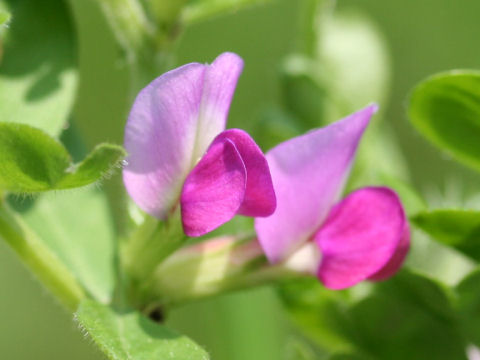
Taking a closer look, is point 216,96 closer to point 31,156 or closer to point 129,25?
point 31,156

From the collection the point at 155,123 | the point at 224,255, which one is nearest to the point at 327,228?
the point at 224,255

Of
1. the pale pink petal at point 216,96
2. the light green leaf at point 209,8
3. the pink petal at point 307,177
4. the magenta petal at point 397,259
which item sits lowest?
the magenta petal at point 397,259

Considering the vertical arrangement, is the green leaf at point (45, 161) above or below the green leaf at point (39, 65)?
above

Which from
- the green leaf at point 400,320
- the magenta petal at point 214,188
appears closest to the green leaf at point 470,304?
the green leaf at point 400,320

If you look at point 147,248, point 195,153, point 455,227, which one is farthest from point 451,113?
point 147,248

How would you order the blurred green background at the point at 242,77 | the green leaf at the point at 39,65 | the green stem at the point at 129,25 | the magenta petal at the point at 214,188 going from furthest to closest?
the blurred green background at the point at 242,77, the green stem at the point at 129,25, the green leaf at the point at 39,65, the magenta petal at the point at 214,188

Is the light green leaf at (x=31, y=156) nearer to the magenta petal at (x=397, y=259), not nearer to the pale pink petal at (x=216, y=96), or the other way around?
the pale pink petal at (x=216, y=96)

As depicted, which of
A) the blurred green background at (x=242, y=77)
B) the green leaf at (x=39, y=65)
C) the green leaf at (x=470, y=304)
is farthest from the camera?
the blurred green background at (x=242, y=77)
